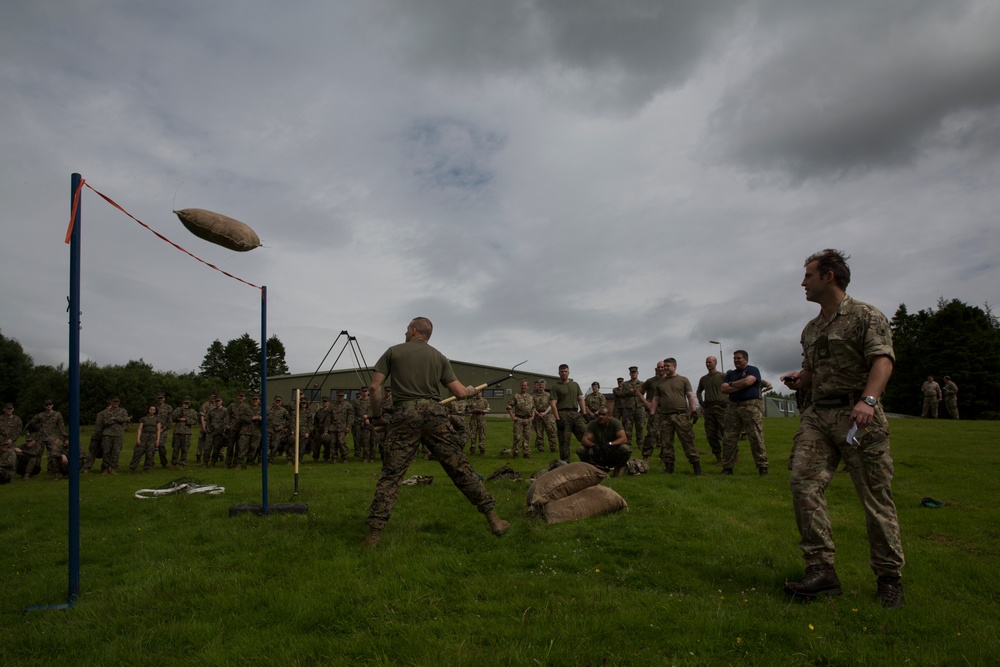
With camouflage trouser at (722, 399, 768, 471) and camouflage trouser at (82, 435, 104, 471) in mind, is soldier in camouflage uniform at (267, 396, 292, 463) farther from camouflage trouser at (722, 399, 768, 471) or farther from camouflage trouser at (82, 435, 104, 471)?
camouflage trouser at (722, 399, 768, 471)

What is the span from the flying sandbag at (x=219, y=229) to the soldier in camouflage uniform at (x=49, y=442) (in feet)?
48.4

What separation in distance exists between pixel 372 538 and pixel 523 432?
12.6 metres

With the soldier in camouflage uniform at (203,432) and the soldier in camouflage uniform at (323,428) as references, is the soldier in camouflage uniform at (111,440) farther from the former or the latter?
the soldier in camouflage uniform at (323,428)

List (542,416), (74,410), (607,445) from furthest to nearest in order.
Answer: (542,416) < (607,445) < (74,410)

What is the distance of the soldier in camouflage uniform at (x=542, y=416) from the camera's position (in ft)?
61.1

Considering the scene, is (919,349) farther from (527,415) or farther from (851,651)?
(851,651)

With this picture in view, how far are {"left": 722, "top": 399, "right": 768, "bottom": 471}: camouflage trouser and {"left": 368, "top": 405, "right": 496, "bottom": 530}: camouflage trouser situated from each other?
21.9 ft

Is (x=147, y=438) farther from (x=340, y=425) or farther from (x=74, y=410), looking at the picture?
(x=74, y=410)

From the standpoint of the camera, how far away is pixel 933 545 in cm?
612

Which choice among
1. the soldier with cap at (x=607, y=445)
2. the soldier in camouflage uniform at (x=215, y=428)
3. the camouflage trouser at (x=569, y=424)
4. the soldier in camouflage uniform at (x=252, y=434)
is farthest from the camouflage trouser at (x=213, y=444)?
the soldier with cap at (x=607, y=445)

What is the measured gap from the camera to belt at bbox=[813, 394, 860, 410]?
14.4 ft

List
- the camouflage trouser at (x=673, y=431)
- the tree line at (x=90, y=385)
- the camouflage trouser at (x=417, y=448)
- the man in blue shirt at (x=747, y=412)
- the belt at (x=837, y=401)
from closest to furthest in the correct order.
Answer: the belt at (x=837, y=401) < the camouflage trouser at (x=417, y=448) < the man in blue shirt at (x=747, y=412) < the camouflage trouser at (x=673, y=431) < the tree line at (x=90, y=385)

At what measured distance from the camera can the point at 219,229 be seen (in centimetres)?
606

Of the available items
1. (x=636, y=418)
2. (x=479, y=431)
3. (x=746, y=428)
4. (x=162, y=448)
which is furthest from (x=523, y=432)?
(x=162, y=448)
